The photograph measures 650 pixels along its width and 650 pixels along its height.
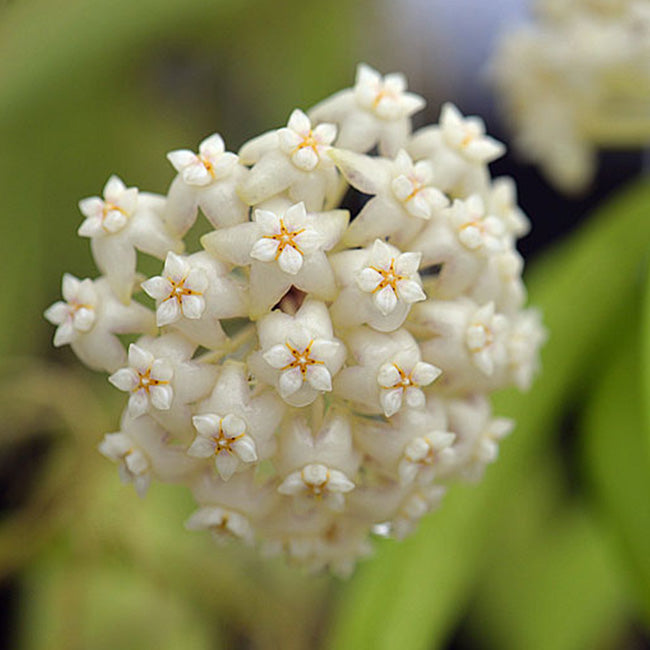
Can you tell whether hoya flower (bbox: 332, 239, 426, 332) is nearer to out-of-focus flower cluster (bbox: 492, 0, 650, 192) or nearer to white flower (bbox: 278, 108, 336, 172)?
white flower (bbox: 278, 108, 336, 172)

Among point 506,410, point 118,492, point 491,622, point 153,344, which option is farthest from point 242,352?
point 491,622

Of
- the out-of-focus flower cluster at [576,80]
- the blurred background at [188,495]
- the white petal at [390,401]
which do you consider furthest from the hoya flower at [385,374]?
the out-of-focus flower cluster at [576,80]

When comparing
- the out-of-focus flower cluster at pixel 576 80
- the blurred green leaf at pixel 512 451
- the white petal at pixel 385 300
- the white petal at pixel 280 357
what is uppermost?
the out-of-focus flower cluster at pixel 576 80

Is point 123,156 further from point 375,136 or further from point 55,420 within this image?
point 375,136

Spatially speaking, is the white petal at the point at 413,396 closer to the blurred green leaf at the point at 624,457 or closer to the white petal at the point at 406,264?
the white petal at the point at 406,264

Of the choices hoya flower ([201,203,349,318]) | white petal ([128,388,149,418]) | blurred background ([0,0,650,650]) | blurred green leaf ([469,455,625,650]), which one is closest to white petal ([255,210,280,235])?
hoya flower ([201,203,349,318])
